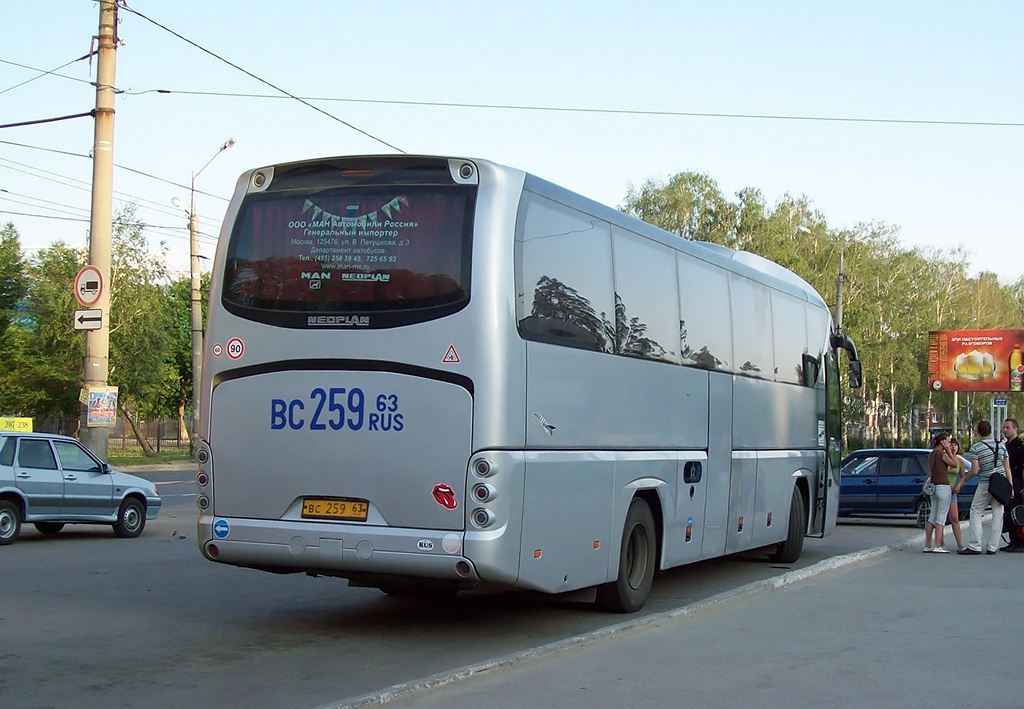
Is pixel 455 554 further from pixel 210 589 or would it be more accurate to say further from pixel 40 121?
pixel 40 121

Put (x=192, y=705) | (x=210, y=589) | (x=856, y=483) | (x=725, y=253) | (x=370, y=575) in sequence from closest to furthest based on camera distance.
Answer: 1. (x=192, y=705)
2. (x=370, y=575)
3. (x=210, y=589)
4. (x=725, y=253)
5. (x=856, y=483)

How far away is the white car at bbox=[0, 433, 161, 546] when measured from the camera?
54.4 feet

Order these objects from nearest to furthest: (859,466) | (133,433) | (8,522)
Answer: (8,522)
(859,466)
(133,433)

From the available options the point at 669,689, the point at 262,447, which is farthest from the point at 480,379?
the point at 669,689

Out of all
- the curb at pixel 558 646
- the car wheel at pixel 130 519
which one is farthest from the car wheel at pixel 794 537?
the car wheel at pixel 130 519

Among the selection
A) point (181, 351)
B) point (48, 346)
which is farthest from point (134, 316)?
point (181, 351)

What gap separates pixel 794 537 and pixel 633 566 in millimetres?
5857

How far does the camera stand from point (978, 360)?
179 feet

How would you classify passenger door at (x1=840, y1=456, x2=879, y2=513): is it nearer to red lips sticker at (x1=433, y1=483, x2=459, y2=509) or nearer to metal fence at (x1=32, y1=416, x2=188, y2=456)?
red lips sticker at (x1=433, y1=483, x2=459, y2=509)

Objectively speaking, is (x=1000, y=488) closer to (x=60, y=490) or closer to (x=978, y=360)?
(x=60, y=490)

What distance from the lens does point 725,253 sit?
14.6 meters

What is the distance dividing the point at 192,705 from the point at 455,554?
2.22m

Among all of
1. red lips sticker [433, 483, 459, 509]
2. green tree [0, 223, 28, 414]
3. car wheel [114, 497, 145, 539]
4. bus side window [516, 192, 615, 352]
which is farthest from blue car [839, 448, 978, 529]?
green tree [0, 223, 28, 414]

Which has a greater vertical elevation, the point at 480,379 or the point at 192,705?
the point at 480,379
